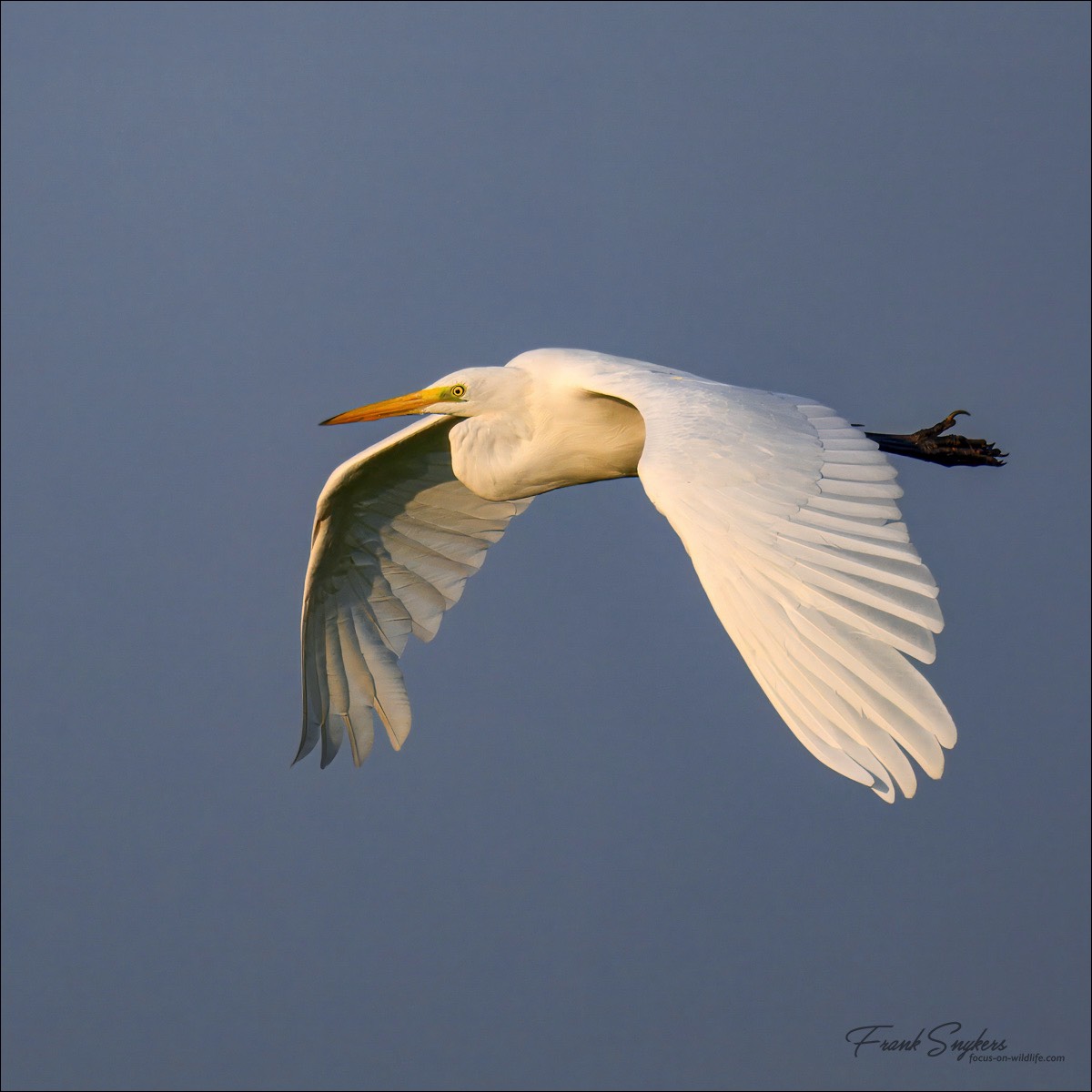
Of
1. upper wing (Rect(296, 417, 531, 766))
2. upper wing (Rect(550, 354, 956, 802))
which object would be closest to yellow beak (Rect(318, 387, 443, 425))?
upper wing (Rect(296, 417, 531, 766))

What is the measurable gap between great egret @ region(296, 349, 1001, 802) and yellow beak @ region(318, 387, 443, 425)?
0.04 feet

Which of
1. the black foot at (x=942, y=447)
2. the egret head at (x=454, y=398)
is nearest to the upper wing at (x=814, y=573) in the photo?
Answer: the egret head at (x=454, y=398)

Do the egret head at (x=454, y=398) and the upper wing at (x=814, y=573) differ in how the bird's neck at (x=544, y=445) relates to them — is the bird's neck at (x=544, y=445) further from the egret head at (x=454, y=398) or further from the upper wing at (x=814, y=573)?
the upper wing at (x=814, y=573)

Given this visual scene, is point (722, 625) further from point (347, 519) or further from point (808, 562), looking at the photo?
point (347, 519)

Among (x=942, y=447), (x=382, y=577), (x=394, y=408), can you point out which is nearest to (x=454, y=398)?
(x=394, y=408)

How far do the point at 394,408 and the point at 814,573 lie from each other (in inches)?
170

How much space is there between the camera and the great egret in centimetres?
528

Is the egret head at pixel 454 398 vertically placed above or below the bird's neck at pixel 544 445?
above

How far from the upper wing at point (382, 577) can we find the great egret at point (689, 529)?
0.01 m

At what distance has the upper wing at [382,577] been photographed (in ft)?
34.7

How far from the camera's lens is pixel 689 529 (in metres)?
5.97

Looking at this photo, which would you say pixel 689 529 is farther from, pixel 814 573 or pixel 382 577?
pixel 382 577

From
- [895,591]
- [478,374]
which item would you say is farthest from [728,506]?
[478,374]

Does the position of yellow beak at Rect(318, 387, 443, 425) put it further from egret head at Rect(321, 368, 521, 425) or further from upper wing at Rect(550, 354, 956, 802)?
upper wing at Rect(550, 354, 956, 802)
